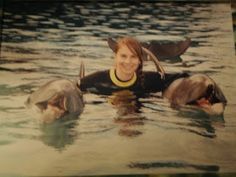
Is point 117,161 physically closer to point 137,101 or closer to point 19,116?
point 137,101

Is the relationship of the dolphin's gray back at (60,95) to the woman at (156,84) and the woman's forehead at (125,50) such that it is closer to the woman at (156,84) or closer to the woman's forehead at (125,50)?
the woman at (156,84)

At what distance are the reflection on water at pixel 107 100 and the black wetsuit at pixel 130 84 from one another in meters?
0.03

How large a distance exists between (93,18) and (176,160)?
0.78 m

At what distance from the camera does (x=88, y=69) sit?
1.71 m

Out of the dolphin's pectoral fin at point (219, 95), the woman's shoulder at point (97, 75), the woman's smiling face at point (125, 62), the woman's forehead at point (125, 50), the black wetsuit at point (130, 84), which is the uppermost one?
the woman's forehead at point (125, 50)

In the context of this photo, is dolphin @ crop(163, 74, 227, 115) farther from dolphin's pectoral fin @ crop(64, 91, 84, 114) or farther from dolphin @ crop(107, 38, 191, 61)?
dolphin's pectoral fin @ crop(64, 91, 84, 114)

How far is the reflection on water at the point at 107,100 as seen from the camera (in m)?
1.53

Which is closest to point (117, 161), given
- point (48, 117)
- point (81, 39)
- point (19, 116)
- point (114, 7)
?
point (48, 117)

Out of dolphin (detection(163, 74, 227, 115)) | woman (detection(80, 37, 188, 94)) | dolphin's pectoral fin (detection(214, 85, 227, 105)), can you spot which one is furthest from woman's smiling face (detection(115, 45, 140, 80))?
dolphin's pectoral fin (detection(214, 85, 227, 105))

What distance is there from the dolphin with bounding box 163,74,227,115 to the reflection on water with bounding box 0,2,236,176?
3 cm

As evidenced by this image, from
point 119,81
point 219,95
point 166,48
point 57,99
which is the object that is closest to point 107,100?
point 119,81

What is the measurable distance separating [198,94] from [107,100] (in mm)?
404

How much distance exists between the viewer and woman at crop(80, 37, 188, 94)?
168 cm

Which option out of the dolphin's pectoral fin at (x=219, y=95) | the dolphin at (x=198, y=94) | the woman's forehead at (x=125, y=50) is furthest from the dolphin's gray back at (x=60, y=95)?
the dolphin's pectoral fin at (x=219, y=95)
